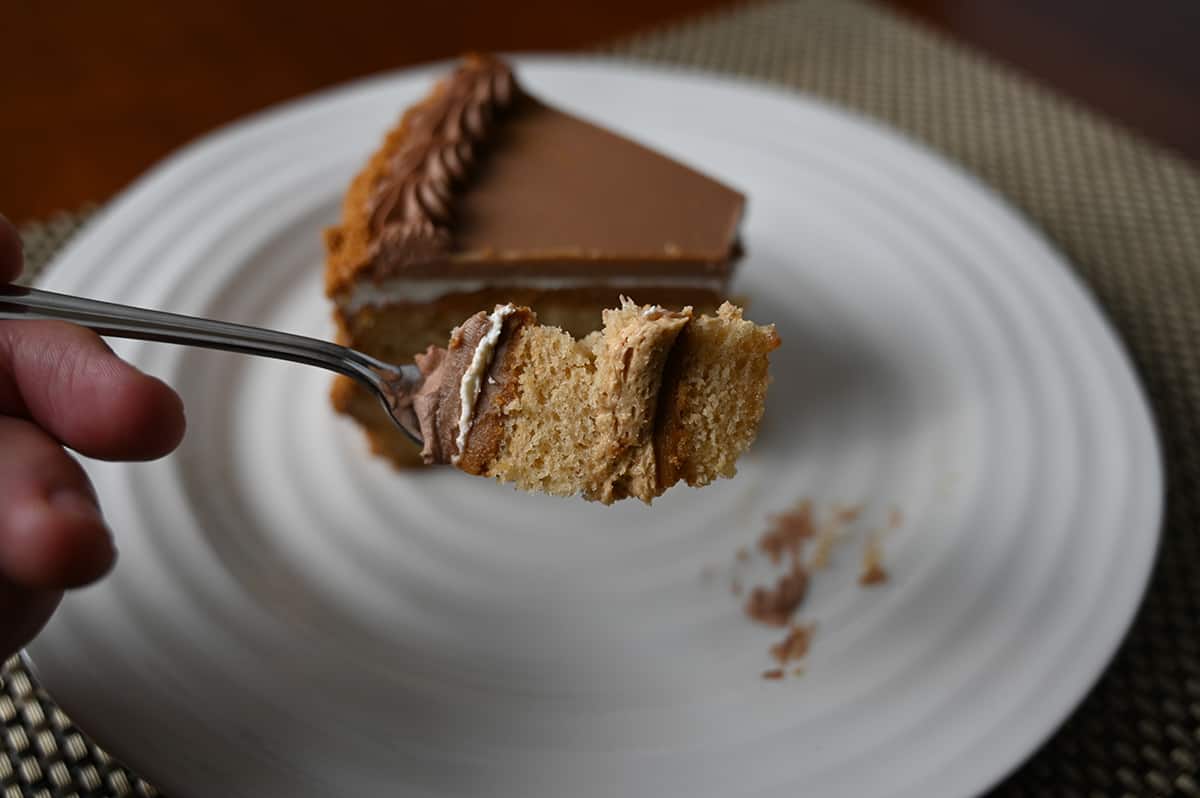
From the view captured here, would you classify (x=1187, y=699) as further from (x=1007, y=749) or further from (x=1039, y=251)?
(x=1039, y=251)

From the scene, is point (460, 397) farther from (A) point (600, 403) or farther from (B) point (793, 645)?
(B) point (793, 645)

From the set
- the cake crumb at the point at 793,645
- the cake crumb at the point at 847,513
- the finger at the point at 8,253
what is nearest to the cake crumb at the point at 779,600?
the cake crumb at the point at 793,645

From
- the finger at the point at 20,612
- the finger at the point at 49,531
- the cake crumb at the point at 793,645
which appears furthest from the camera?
the cake crumb at the point at 793,645

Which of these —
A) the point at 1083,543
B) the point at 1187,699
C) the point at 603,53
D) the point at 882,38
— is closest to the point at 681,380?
the point at 1083,543

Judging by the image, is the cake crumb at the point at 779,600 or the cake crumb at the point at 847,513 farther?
the cake crumb at the point at 847,513

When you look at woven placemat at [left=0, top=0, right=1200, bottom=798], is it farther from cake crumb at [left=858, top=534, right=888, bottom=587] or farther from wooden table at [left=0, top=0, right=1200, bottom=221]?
cake crumb at [left=858, top=534, right=888, bottom=587]

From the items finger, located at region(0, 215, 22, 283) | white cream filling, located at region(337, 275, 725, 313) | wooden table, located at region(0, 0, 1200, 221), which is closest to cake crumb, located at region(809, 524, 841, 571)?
white cream filling, located at region(337, 275, 725, 313)

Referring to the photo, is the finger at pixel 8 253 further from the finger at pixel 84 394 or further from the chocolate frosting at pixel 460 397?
the chocolate frosting at pixel 460 397
